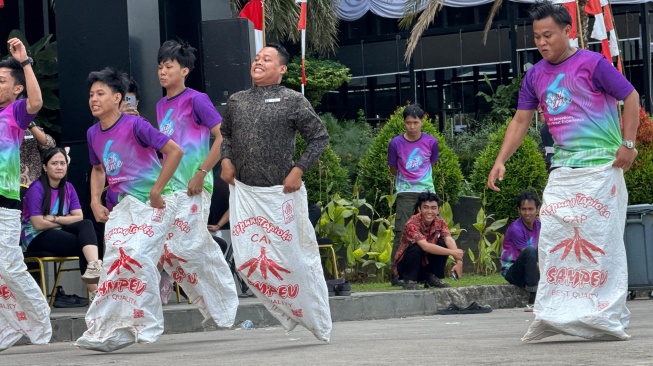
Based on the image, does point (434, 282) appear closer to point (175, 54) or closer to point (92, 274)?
point (92, 274)

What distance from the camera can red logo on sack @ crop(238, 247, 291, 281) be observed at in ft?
→ 25.6

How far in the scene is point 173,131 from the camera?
31.1 ft

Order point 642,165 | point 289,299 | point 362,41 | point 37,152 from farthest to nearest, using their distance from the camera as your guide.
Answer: point 362,41 → point 642,165 → point 37,152 → point 289,299

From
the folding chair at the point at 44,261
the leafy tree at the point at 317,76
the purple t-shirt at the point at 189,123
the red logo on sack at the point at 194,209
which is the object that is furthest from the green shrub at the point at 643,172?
the leafy tree at the point at 317,76

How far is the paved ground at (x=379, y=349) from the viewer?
6.23 metres

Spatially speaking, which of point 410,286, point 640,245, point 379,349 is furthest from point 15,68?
point 640,245

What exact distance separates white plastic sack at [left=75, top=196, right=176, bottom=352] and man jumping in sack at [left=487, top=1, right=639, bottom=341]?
2.42m

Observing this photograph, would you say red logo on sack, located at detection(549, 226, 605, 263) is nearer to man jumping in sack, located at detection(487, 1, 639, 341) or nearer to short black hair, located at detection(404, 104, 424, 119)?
man jumping in sack, located at detection(487, 1, 639, 341)

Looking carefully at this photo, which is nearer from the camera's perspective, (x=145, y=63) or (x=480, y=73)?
(x=145, y=63)

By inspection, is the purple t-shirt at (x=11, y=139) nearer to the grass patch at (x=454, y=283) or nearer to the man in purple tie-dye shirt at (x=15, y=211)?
the man in purple tie-dye shirt at (x=15, y=211)

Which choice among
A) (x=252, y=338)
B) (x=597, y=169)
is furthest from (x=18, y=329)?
(x=597, y=169)

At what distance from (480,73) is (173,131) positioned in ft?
71.3

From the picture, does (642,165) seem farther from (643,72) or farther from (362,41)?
(362,41)

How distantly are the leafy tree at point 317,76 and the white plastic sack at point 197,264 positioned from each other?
19.0m
